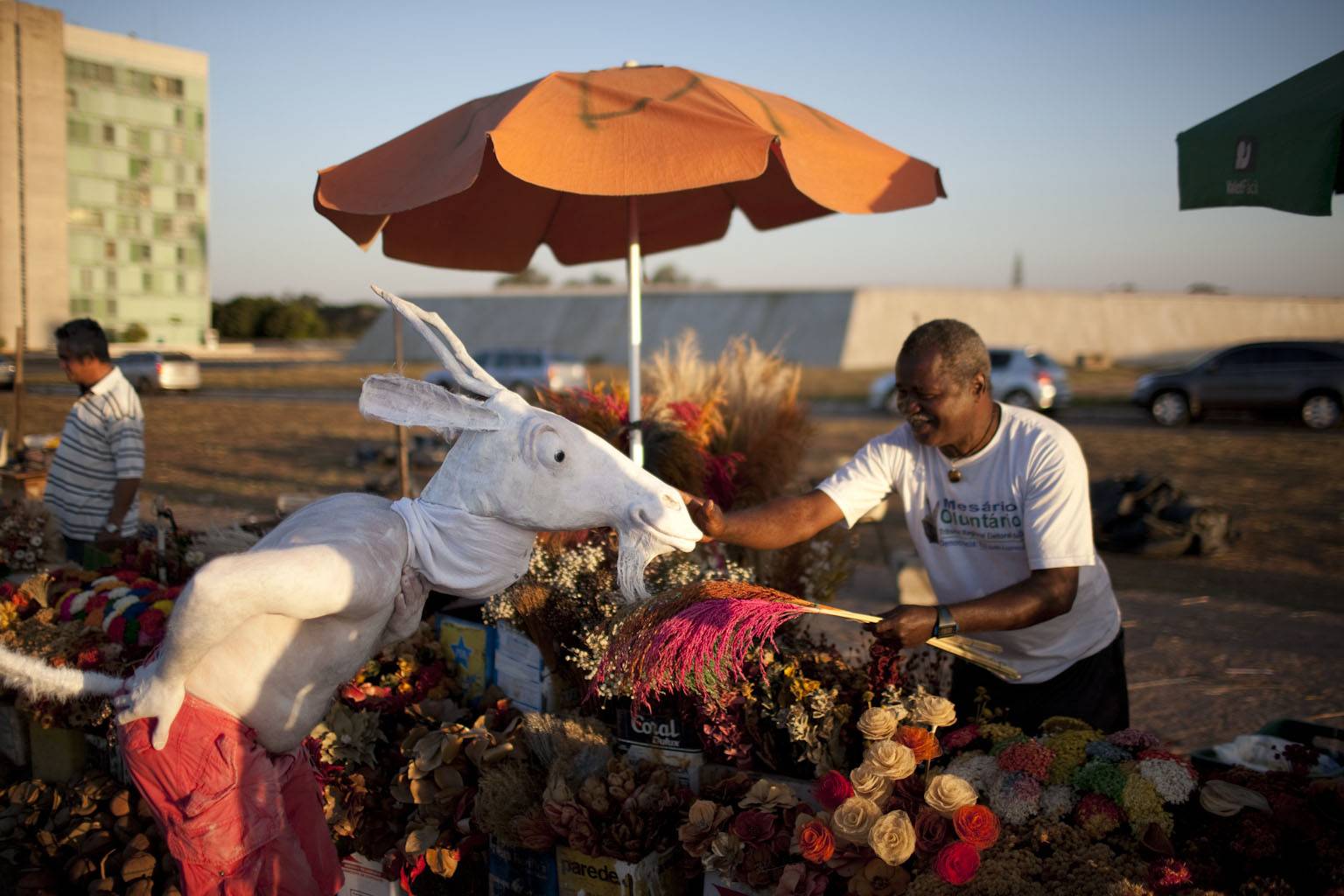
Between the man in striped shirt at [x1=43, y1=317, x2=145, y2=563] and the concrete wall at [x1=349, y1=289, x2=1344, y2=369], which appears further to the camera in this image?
the concrete wall at [x1=349, y1=289, x2=1344, y2=369]

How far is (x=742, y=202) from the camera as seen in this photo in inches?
178

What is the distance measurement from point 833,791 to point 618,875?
593 millimetres

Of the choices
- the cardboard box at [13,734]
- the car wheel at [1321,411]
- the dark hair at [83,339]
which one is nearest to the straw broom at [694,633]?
the cardboard box at [13,734]

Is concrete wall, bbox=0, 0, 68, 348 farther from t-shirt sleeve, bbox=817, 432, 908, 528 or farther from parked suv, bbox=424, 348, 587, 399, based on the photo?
t-shirt sleeve, bbox=817, 432, 908, 528

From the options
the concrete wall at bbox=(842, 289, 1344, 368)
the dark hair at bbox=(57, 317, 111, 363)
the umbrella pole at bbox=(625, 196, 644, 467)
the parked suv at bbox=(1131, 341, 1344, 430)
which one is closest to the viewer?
the umbrella pole at bbox=(625, 196, 644, 467)

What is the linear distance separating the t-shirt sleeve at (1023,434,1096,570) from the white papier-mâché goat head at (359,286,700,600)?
1241mm

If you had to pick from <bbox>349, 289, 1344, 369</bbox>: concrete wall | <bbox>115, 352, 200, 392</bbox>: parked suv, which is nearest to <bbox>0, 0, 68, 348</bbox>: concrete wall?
<bbox>349, 289, 1344, 369</bbox>: concrete wall

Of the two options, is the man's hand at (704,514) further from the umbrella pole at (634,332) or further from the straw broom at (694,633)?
the umbrella pole at (634,332)

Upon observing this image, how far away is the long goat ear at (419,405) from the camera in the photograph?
1891 mm

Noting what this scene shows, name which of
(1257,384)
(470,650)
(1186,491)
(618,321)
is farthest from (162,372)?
(470,650)

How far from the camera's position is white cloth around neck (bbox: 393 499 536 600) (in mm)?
1951

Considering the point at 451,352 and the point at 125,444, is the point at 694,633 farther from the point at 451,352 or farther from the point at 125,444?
the point at 125,444

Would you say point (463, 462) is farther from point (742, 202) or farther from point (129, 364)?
point (129, 364)

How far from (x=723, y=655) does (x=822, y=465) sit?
11.5 metres
